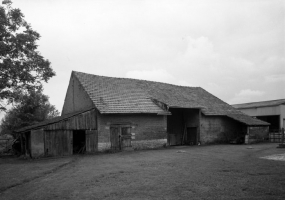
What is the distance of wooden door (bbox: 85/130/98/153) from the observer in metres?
19.3

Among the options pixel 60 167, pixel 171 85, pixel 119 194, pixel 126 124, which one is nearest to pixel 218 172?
pixel 119 194

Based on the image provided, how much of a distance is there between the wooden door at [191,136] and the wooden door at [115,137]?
8923 millimetres

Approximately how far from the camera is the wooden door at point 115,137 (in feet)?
66.5

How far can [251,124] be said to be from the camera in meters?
25.0

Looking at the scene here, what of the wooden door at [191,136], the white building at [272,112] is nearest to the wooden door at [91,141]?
the wooden door at [191,136]

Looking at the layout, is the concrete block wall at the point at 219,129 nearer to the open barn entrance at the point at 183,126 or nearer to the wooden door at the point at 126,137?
the open barn entrance at the point at 183,126

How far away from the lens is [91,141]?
19.4 m

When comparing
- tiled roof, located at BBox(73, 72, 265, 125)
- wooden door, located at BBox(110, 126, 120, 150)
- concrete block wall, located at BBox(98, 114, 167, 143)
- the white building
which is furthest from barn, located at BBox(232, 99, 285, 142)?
wooden door, located at BBox(110, 126, 120, 150)

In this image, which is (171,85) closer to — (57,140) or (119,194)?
(57,140)

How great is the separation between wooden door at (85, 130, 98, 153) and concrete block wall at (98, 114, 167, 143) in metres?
0.32

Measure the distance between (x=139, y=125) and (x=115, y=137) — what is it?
2434 millimetres

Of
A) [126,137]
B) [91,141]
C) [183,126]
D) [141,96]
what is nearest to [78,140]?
[91,141]

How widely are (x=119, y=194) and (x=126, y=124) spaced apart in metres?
13.2

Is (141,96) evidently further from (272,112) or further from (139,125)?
(272,112)
